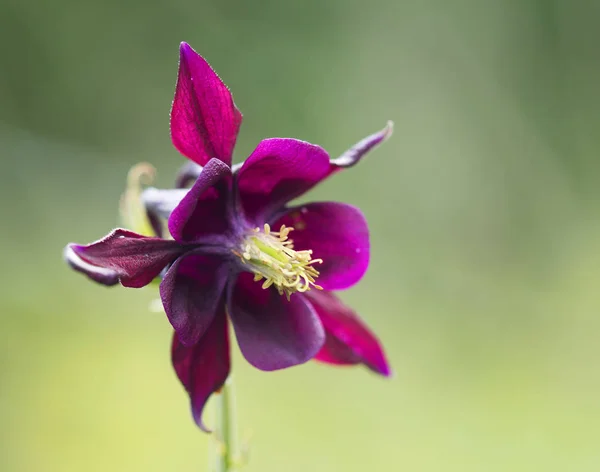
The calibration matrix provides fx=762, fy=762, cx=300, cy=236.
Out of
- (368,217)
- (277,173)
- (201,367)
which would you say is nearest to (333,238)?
(277,173)

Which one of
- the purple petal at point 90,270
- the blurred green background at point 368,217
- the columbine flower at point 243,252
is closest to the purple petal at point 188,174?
the columbine flower at point 243,252

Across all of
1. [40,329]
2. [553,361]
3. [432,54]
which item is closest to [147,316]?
[40,329]

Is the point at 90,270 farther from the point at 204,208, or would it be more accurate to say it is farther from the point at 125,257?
the point at 204,208

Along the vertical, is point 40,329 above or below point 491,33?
below

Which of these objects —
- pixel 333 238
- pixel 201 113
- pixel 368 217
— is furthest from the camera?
pixel 368 217

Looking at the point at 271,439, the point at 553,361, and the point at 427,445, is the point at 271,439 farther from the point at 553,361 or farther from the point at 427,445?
the point at 553,361

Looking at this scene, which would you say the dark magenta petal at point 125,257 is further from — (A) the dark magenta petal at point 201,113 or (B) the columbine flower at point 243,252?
(A) the dark magenta petal at point 201,113
